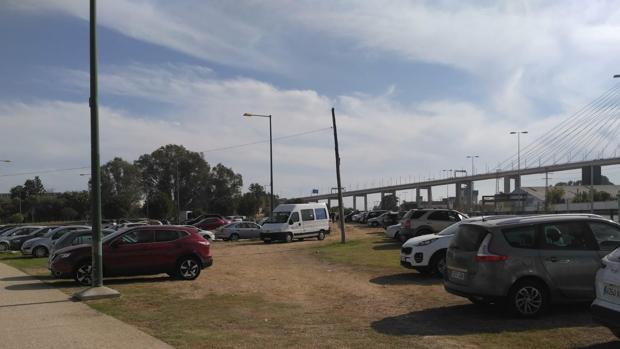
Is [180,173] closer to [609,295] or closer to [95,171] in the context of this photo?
[95,171]

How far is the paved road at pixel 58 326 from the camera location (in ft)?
26.3

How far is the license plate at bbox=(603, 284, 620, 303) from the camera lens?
6.87 metres

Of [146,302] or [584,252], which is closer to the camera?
[584,252]

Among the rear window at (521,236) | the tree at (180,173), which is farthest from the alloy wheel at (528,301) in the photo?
the tree at (180,173)

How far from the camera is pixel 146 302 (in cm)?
1213

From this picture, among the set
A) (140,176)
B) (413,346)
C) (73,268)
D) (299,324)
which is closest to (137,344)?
(299,324)

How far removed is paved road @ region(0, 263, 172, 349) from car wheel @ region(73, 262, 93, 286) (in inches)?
74.4

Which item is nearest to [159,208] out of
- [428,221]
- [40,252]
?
[40,252]

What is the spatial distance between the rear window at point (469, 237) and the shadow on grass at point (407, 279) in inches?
169

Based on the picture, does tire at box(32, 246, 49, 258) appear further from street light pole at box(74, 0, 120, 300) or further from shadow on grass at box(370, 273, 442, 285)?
shadow on grass at box(370, 273, 442, 285)

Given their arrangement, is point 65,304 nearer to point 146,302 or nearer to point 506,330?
point 146,302

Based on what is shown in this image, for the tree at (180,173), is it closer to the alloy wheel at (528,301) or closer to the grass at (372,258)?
the grass at (372,258)

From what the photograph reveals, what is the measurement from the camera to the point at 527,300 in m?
9.47

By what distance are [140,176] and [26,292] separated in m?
126
